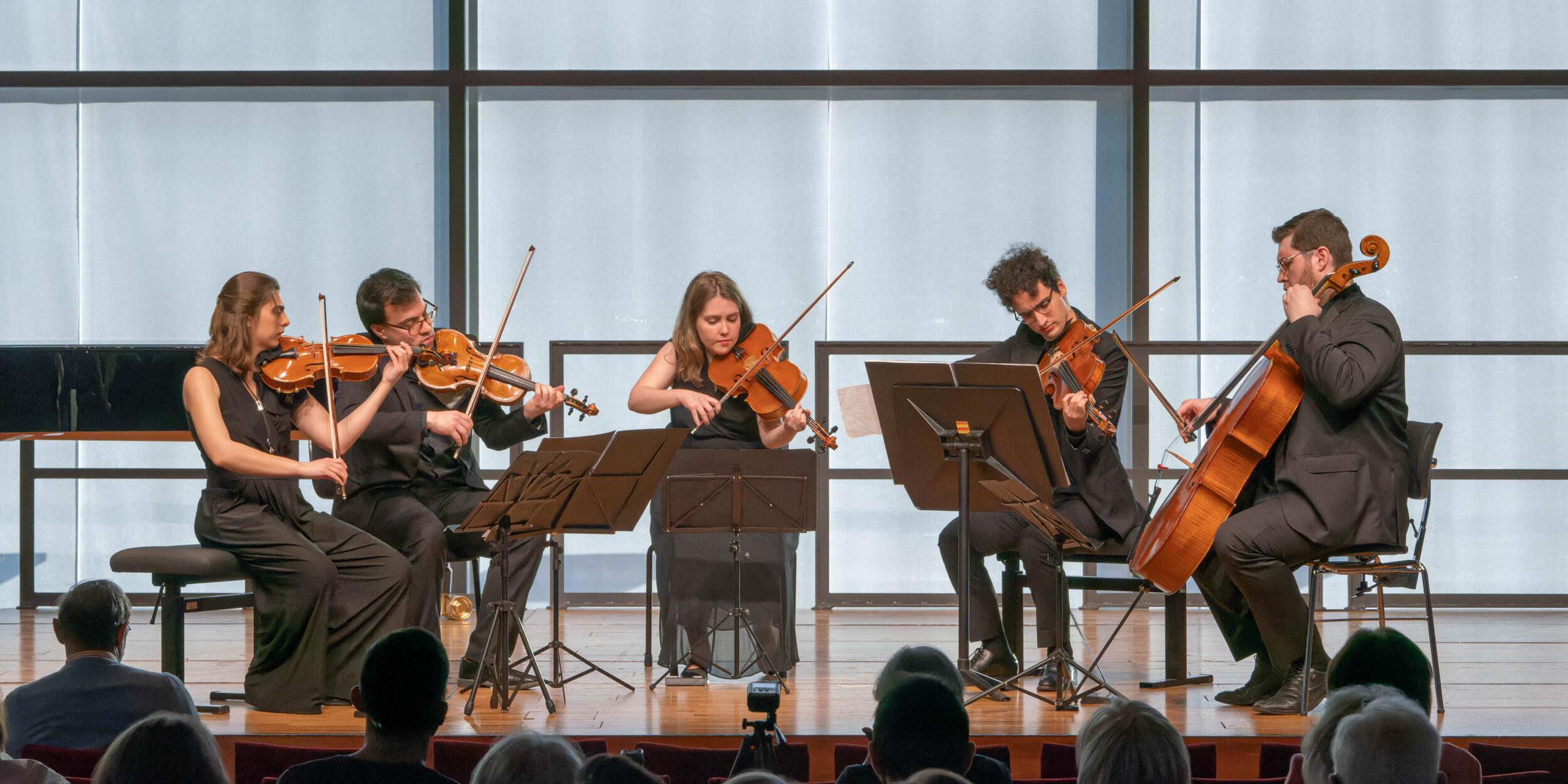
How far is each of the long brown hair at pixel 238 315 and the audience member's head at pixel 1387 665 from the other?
2.90 meters

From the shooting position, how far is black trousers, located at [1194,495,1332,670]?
11.9 feet

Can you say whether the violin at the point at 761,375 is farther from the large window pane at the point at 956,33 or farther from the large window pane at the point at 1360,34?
the large window pane at the point at 1360,34

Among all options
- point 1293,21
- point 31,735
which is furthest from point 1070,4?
point 31,735

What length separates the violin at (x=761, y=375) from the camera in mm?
4227

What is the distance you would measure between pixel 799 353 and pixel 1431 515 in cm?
296

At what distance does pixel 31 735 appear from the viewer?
266 centimetres

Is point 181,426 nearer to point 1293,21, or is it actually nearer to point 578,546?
point 578,546

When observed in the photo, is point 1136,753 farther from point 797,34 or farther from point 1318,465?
point 797,34

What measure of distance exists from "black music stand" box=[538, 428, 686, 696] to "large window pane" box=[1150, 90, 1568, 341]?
331cm

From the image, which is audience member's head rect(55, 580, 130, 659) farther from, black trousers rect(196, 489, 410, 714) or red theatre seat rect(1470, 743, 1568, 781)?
red theatre seat rect(1470, 743, 1568, 781)

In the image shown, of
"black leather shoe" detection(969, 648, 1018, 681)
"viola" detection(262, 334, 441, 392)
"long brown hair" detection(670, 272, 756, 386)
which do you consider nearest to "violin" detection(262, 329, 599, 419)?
"viola" detection(262, 334, 441, 392)

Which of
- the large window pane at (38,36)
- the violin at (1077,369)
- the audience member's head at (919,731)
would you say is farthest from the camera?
the large window pane at (38,36)

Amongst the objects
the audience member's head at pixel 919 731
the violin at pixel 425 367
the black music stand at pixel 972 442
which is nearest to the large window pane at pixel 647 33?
the violin at pixel 425 367

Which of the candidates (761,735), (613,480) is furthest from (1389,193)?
(761,735)
